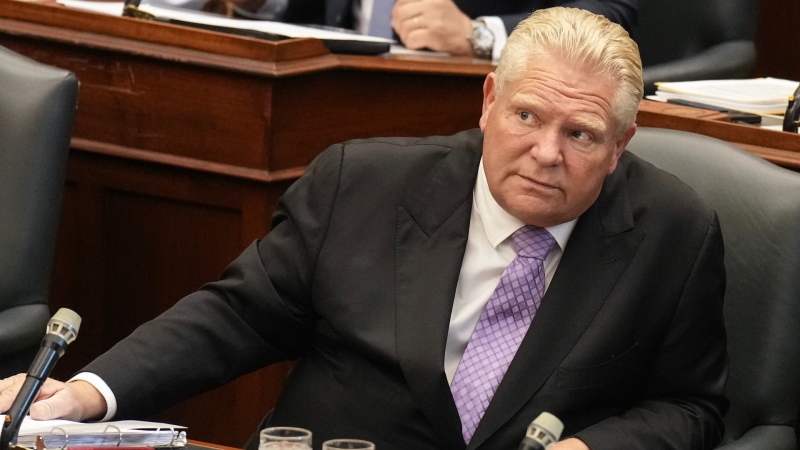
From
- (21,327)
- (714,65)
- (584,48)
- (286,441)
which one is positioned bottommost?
(21,327)

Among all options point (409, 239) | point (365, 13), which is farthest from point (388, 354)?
point (365, 13)

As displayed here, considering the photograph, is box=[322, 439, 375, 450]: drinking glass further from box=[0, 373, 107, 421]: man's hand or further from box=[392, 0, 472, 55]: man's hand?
box=[392, 0, 472, 55]: man's hand

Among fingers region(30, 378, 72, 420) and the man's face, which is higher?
the man's face

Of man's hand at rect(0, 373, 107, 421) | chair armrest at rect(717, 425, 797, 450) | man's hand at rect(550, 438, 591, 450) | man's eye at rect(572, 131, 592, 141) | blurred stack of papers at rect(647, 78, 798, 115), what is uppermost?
man's eye at rect(572, 131, 592, 141)

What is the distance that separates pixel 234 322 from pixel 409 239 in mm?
322

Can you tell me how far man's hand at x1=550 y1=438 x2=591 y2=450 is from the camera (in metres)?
2.05

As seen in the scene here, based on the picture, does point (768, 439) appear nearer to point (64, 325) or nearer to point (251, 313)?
point (251, 313)

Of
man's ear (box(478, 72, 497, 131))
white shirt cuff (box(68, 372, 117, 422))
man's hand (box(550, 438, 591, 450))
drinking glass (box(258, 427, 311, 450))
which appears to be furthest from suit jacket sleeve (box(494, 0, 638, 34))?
drinking glass (box(258, 427, 311, 450))

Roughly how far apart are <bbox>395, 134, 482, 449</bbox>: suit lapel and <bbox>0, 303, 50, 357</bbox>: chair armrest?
0.87 metres

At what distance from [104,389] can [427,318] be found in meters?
0.52

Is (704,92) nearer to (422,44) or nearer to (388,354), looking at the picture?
(422,44)

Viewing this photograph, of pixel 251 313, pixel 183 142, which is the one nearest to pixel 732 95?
pixel 183 142

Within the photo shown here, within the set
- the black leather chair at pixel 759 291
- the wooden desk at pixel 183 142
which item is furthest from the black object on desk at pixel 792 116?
the wooden desk at pixel 183 142

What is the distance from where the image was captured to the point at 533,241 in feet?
7.50
